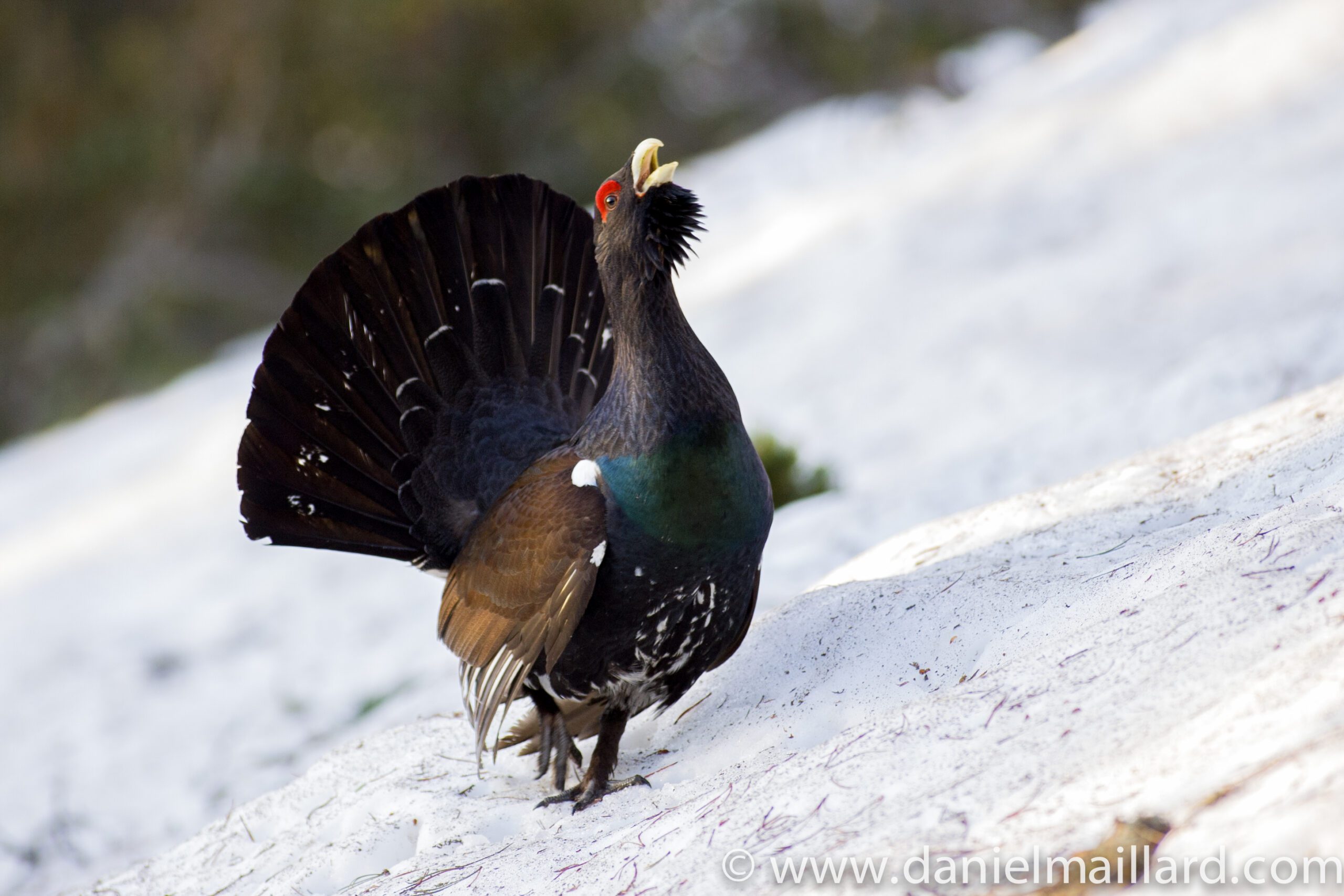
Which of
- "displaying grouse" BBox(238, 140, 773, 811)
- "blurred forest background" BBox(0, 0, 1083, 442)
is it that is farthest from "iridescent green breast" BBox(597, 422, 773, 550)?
"blurred forest background" BBox(0, 0, 1083, 442)

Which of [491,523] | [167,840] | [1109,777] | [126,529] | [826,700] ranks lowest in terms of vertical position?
[1109,777]

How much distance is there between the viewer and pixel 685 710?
3.14 meters

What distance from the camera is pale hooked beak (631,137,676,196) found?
2697mm

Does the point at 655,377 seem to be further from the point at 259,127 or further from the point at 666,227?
the point at 259,127

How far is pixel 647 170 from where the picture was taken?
272 centimetres

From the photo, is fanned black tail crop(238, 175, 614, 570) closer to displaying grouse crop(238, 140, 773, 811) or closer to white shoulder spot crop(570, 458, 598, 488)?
displaying grouse crop(238, 140, 773, 811)

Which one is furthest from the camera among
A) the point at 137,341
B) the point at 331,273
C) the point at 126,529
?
the point at 137,341

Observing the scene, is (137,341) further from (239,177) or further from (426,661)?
(426,661)

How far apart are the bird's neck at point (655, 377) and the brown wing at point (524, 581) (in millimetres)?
180

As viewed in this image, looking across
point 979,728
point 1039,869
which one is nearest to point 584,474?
point 979,728

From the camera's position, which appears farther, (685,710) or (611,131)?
(611,131)

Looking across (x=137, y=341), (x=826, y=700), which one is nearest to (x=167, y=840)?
(x=826, y=700)

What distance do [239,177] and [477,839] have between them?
48.8ft

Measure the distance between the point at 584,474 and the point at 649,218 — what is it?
62 centimetres
